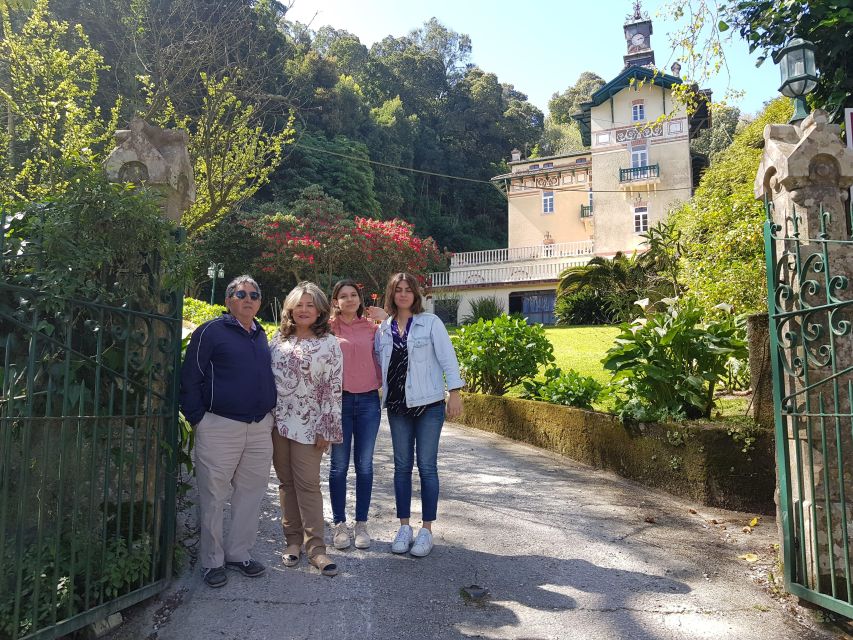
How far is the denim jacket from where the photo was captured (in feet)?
13.2

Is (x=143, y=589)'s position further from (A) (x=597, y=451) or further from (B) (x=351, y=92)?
(B) (x=351, y=92)

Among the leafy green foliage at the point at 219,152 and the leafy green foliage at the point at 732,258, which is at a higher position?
the leafy green foliage at the point at 219,152

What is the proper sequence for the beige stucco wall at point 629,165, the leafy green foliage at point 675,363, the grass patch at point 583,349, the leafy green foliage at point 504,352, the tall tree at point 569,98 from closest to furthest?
the leafy green foliage at point 675,363, the leafy green foliage at point 504,352, the grass patch at point 583,349, the beige stucco wall at point 629,165, the tall tree at point 569,98

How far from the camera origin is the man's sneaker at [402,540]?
4008 millimetres

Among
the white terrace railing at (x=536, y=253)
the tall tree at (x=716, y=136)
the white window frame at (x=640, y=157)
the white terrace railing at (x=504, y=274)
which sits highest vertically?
the tall tree at (x=716, y=136)

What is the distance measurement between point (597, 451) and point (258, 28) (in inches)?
603

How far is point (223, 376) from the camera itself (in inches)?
140

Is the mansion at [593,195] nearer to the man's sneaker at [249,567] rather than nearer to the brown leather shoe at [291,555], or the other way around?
the brown leather shoe at [291,555]

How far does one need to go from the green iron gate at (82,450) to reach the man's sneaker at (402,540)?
1.31m

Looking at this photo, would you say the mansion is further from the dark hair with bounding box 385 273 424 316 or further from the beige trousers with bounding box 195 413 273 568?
the beige trousers with bounding box 195 413 273 568

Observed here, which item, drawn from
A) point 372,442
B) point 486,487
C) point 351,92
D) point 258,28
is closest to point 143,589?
point 372,442

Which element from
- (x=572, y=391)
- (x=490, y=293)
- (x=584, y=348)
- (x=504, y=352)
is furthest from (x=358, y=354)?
(x=490, y=293)

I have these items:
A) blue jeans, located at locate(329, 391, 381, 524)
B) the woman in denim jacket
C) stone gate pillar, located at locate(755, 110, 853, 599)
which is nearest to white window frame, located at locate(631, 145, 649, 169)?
stone gate pillar, located at locate(755, 110, 853, 599)

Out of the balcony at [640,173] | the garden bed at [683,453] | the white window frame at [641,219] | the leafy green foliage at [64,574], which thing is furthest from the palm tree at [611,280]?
the leafy green foliage at [64,574]
